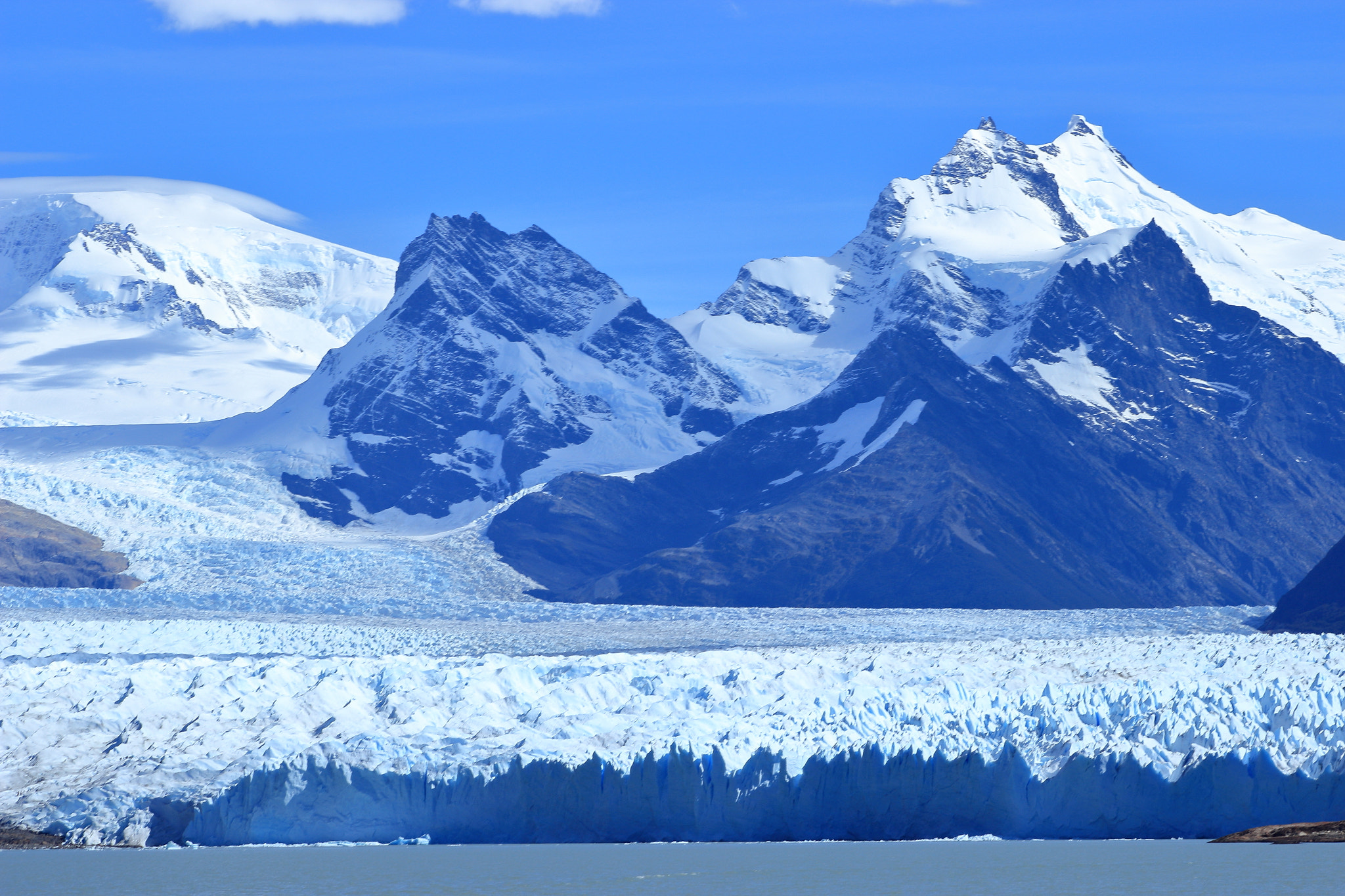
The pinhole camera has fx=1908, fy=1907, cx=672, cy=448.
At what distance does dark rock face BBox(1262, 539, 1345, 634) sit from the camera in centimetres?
14488

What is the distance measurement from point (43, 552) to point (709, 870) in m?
136

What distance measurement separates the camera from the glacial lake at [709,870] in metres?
56.6

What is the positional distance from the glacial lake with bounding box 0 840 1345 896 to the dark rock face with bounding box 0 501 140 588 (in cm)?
10988

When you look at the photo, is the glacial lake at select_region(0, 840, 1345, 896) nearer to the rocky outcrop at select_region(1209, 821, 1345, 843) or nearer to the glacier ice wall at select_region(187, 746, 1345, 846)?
the rocky outcrop at select_region(1209, 821, 1345, 843)

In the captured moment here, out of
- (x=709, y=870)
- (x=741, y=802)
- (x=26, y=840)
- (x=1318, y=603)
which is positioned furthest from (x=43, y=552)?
(x=709, y=870)

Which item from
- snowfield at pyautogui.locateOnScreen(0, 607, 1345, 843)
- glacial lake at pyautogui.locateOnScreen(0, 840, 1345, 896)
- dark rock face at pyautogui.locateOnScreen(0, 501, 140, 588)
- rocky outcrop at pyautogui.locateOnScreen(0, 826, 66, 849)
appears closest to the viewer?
glacial lake at pyautogui.locateOnScreen(0, 840, 1345, 896)

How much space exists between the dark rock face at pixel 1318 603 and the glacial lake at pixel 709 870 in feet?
271

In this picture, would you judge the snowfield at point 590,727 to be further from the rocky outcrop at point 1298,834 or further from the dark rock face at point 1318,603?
the dark rock face at point 1318,603

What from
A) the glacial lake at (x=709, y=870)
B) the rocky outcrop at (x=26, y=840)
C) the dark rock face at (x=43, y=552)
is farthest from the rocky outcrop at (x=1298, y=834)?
the dark rock face at (x=43, y=552)

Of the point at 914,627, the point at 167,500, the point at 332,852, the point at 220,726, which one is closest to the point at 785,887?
the point at 332,852

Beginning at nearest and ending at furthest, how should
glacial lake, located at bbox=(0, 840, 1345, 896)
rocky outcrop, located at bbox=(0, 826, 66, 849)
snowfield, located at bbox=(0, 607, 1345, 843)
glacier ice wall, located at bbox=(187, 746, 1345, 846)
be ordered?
glacial lake, located at bbox=(0, 840, 1345, 896)
glacier ice wall, located at bbox=(187, 746, 1345, 846)
rocky outcrop, located at bbox=(0, 826, 66, 849)
snowfield, located at bbox=(0, 607, 1345, 843)

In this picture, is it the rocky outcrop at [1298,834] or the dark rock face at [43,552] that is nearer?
the rocky outcrop at [1298,834]

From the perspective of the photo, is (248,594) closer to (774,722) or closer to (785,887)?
(774,722)

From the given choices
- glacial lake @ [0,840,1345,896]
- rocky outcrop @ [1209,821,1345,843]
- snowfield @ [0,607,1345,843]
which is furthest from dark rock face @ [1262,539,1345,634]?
glacial lake @ [0,840,1345,896]
